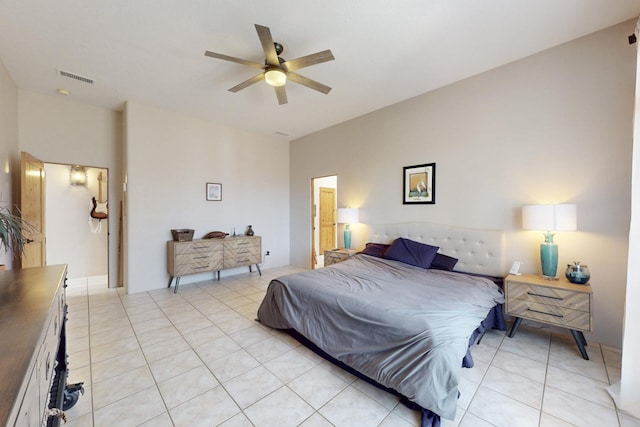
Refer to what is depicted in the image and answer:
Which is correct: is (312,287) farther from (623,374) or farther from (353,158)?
(353,158)

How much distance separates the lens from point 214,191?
486cm

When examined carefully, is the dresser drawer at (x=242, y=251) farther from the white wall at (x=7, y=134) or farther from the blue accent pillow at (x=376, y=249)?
the white wall at (x=7, y=134)

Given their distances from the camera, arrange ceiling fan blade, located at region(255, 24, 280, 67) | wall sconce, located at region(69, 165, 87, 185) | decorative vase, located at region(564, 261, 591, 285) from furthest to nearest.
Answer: wall sconce, located at region(69, 165, 87, 185) → decorative vase, located at region(564, 261, 591, 285) → ceiling fan blade, located at region(255, 24, 280, 67)

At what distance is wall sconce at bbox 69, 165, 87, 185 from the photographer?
4910 mm

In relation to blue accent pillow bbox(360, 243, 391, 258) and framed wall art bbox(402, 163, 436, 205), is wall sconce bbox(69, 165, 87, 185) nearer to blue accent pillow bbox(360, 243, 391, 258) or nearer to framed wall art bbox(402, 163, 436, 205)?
blue accent pillow bbox(360, 243, 391, 258)

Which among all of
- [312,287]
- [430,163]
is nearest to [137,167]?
[312,287]

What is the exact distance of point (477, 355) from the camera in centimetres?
234

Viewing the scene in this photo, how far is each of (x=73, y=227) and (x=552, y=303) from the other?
7.32 m

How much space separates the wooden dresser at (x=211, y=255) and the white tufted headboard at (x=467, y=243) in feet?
9.20

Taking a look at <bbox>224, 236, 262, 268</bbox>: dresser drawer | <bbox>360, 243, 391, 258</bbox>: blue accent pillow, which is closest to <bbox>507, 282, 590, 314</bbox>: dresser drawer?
<bbox>360, 243, 391, 258</bbox>: blue accent pillow

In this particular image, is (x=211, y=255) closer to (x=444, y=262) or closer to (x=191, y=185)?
(x=191, y=185)

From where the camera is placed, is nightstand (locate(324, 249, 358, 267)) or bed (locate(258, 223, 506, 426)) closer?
bed (locate(258, 223, 506, 426))

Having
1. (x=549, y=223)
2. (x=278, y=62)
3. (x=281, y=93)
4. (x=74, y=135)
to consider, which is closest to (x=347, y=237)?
(x=281, y=93)

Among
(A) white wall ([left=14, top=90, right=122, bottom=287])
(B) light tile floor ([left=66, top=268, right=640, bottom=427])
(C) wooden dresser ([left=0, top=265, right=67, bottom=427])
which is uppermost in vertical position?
(A) white wall ([left=14, top=90, right=122, bottom=287])
